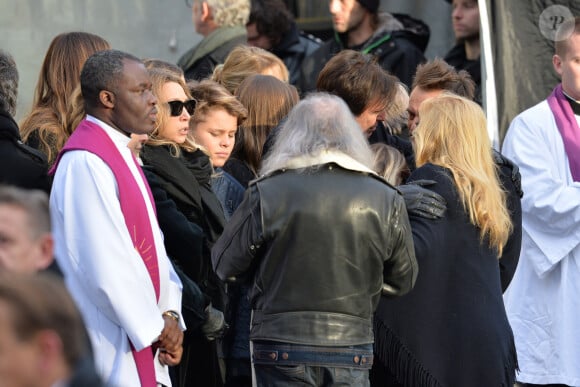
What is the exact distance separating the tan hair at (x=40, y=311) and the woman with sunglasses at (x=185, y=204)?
279 centimetres

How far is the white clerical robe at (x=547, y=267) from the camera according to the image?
22.7 feet

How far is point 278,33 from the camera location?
9234 millimetres

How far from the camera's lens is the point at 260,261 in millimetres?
4883

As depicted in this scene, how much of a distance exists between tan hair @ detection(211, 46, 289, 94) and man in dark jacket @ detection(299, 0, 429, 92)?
1523mm

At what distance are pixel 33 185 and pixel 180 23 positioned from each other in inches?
196

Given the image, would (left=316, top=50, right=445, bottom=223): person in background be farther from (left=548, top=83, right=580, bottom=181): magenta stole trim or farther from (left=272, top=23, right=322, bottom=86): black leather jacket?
(left=272, top=23, right=322, bottom=86): black leather jacket

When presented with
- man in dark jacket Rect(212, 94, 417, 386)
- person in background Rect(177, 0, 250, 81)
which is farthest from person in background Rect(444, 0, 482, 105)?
man in dark jacket Rect(212, 94, 417, 386)

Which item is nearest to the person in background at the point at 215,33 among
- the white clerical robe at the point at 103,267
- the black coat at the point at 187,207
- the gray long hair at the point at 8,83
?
the black coat at the point at 187,207

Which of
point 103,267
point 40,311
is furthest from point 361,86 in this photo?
point 40,311

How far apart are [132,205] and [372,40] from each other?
14.2 ft

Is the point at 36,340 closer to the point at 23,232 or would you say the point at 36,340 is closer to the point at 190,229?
the point at 23,232

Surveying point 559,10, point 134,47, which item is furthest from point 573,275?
point 134,47

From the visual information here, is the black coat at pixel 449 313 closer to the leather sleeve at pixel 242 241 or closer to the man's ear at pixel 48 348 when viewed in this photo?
the leather sleeve at pixel 242 241

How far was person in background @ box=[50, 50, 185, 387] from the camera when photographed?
465 cm
